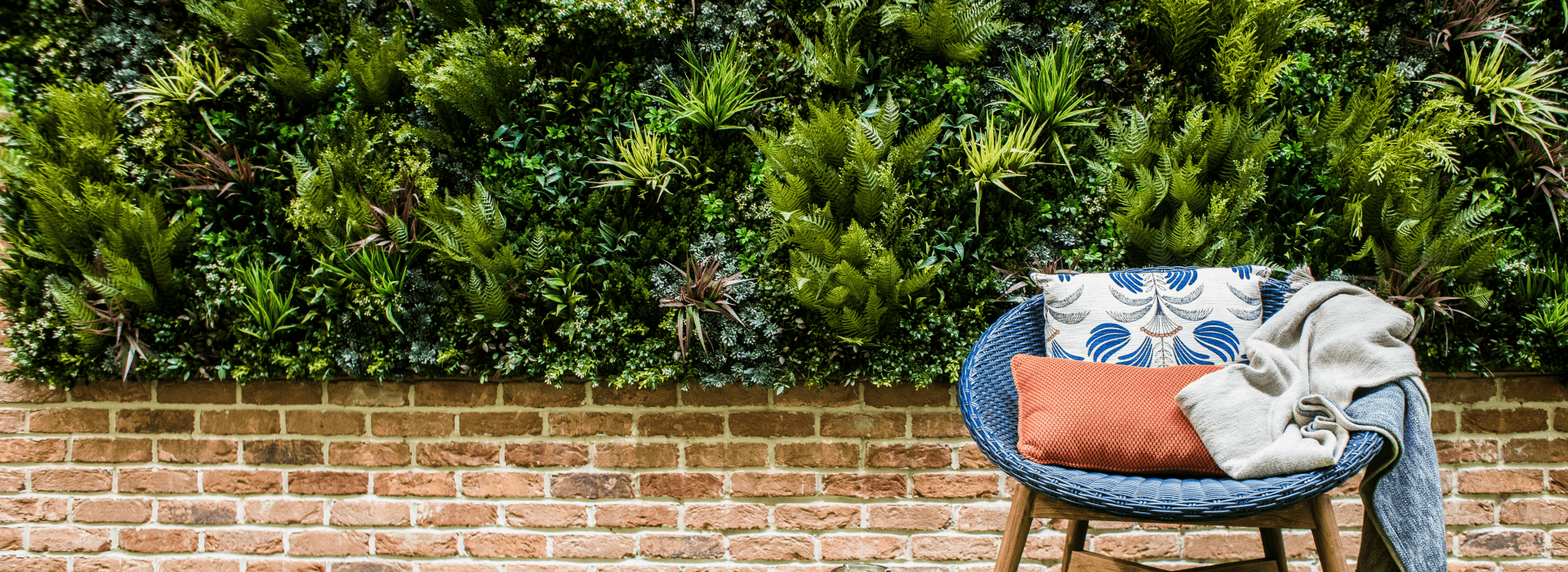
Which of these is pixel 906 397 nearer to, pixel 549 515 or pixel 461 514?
pixel 549 515

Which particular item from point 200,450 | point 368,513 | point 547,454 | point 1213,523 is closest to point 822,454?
point 547,454

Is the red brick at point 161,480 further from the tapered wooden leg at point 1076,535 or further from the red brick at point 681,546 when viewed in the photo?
the tapered wooden leg at point 1076,535

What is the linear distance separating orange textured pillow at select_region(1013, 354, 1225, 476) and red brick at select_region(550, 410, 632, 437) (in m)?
1.14

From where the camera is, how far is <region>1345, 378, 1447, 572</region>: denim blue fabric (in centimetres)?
127

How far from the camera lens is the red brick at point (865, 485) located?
2.01 meters

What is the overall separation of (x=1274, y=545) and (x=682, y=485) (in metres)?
1.48

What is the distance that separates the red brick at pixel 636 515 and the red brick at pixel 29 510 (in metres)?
1.69

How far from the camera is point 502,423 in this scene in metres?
2.04

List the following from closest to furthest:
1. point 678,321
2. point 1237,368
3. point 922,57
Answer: point 1237,368
point 678,321
point 922,57

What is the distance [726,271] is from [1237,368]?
47.7 inches

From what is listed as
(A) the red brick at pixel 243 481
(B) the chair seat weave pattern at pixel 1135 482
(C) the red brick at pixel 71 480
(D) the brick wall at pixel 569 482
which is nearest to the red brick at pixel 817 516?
(D) the brick wall at pixel 569 482

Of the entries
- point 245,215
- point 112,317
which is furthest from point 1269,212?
point 112,317

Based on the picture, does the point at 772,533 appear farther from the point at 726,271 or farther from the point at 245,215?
the point at 245,215

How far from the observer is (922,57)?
200 cm
